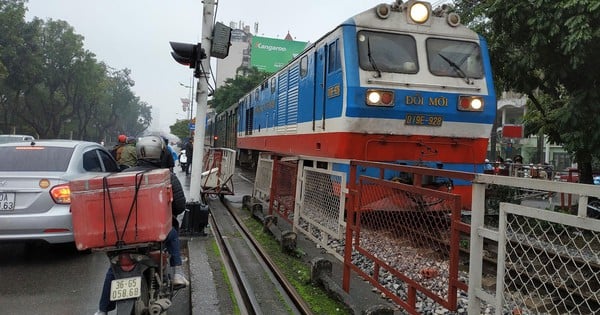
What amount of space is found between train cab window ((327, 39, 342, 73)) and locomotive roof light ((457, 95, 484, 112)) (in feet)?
6.46

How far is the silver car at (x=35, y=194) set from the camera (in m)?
5.36

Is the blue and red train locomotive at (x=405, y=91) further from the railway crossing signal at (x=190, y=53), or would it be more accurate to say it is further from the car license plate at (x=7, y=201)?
the car license plate at (x=7, y=201)

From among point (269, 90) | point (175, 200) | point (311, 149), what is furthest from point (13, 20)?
point (175, 200)

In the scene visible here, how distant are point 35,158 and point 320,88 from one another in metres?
4.43

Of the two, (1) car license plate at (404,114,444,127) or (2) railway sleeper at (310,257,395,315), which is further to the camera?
(1) car license plate at (404,114,444,127)

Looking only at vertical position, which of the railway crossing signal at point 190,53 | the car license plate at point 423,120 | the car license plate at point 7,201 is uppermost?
the railway crossing signal at point 190,53

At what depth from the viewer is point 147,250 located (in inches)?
148

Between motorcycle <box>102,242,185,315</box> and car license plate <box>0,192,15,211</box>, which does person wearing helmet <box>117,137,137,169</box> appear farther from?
motorcycle <box>102,242,185,315</box>

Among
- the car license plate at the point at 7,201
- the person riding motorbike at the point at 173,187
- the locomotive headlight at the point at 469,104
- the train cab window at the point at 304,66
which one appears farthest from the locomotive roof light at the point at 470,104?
the car license plate at the point at 7,201

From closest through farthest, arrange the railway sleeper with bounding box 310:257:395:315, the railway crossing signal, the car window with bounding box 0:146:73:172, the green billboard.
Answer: the railway sleeper with bounding box 310:257:395:315 < the car window with bounding box 0:146:73:172 < the railway crossing signal < the green billboard

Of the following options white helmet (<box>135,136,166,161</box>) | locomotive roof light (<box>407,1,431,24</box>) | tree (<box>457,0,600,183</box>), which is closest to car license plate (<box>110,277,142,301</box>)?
white helmet (<box>135,136,166,161</box>)

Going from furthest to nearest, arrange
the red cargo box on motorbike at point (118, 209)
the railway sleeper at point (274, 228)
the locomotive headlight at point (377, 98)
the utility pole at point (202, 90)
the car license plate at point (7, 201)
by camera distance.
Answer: the utility pole at point (202, 90) → the locomotive headlight at point (377, 98) → the railway sleeper at point (274, 228) → the car license plate at point (7, 201) → the red cargo box on motorbike at point (118, 209)

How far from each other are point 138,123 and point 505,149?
83003 millimetres

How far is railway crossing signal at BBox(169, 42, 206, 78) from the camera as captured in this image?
685 centimetres
